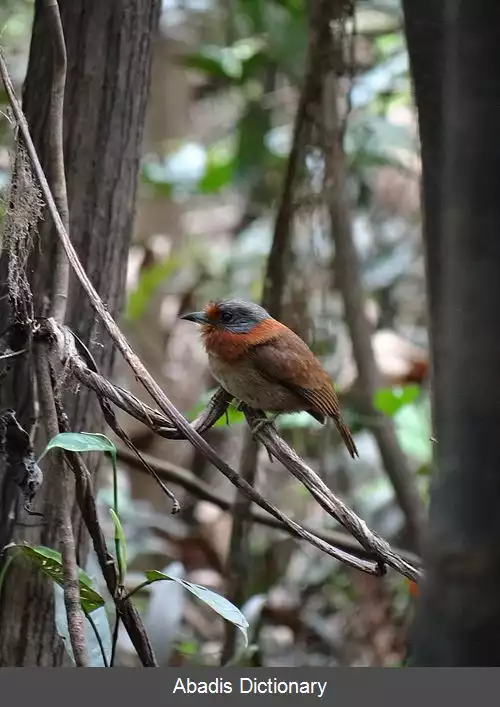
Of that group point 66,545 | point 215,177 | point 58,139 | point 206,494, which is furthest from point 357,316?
point 66,545

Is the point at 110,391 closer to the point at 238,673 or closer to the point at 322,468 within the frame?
the point at 238,673

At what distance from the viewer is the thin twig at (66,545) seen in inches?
40.9

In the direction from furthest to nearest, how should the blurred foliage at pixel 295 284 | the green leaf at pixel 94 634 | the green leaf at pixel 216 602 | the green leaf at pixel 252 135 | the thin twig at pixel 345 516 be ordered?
the green leaf at pixel 252 135 < the blurred foliage at pixel 295 284 < the green leaf at pixel 94 634 < the green leaf at pixel 216 602 < the thin twig at pixel 345 516

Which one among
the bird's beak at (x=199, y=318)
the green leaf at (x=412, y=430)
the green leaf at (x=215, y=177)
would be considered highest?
the green leaf at (x=215, y=177)

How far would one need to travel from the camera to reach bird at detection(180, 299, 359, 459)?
139 cm

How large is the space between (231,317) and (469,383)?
0.76 metres

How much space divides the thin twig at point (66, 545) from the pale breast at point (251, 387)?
0.33 m

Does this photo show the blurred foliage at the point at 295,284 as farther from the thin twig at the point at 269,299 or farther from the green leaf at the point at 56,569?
the green leaf at the point at 56,569

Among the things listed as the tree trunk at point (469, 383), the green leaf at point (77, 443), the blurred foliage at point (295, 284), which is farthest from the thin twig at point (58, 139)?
the blurred foliage at point (295, 284)

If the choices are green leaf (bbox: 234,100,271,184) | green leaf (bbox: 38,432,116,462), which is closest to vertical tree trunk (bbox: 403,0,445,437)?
green leaf (bbox: 38,432,116,462)

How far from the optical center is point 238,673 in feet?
3.66

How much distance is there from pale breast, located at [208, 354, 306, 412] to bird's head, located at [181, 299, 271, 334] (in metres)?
0.06

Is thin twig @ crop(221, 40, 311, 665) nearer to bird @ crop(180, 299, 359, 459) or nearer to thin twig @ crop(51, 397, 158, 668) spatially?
bird @ crop(180, 299, 359, 459)

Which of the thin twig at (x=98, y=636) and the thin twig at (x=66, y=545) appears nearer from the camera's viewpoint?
the thin twig at (x=66, y=545)
